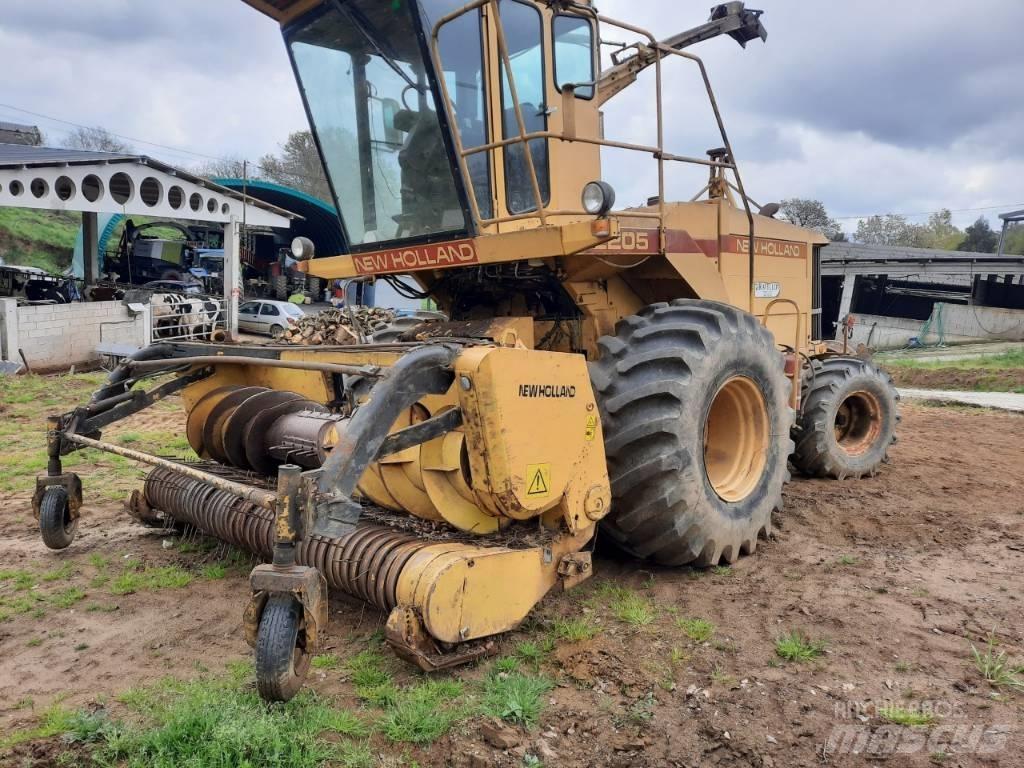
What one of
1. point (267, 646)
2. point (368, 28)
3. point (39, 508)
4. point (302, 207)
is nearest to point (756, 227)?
point (368, 28)

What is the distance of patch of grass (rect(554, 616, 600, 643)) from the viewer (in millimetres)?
3238

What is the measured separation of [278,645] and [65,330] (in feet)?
42.1

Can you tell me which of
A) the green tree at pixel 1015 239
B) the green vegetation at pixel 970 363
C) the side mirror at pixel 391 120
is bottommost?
the green vegetation at pixel 970 363

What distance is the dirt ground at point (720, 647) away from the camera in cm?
251

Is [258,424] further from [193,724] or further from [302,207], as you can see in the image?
[302,207]

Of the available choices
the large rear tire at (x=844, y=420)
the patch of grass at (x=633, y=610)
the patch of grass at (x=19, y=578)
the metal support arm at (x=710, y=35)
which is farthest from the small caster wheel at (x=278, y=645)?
the large rear tire at (x=844, y=420)

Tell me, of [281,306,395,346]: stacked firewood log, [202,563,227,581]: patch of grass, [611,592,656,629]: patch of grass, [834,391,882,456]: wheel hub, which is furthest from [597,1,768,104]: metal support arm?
[281,306,395,346]: stacked firewood log

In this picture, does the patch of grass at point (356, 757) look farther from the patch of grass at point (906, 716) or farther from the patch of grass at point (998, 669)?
the patch of grass at point (998, 669)

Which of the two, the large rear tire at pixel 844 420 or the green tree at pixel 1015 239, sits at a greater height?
the green tree at pixel 1015 239

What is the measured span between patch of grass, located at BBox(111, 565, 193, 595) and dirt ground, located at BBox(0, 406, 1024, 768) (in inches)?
2.4

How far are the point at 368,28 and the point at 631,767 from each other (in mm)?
3833

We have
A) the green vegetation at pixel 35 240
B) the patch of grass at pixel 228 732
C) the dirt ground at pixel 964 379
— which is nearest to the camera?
the patch of grass at pixel 228 732

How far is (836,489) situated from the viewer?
19.0ft

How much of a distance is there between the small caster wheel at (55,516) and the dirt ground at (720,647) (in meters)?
0.14
